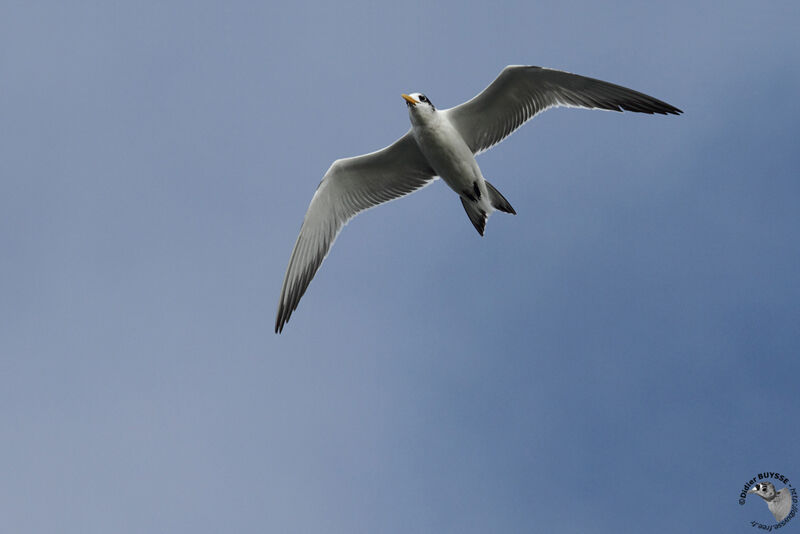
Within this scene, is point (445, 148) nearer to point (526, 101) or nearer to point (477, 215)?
point (477, 215)

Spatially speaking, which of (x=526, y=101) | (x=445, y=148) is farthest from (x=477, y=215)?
(x=526, y=101)

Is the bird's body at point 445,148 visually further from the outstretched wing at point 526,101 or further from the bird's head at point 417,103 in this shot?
the outstretched wing at point 526,101

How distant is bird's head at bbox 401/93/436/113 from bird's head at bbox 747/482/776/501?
305 inches

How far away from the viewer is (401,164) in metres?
16.6

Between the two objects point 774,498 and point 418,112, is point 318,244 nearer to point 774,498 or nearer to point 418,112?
point 418,112

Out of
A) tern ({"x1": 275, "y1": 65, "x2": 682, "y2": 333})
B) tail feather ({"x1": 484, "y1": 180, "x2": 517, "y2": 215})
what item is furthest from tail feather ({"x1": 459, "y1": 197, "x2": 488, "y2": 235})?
tail feather ({"x1": 484, "y1": 180, "x2": 517, "y2": 215})

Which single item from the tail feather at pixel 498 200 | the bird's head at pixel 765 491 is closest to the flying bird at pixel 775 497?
the bird's head at pixel 765 491

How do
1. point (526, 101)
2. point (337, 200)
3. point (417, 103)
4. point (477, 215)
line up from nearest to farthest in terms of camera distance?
point (417, 103) → point (526, 101) → point (477, 215) → point (337, 200)

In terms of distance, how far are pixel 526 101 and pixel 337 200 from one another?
3938 mm

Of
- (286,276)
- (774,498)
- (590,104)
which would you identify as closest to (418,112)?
(590,104)

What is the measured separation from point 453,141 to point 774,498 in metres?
7.38

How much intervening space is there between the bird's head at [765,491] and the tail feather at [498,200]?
582 centimetres

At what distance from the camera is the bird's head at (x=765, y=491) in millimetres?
13195

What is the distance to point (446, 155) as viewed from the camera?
1517cm
